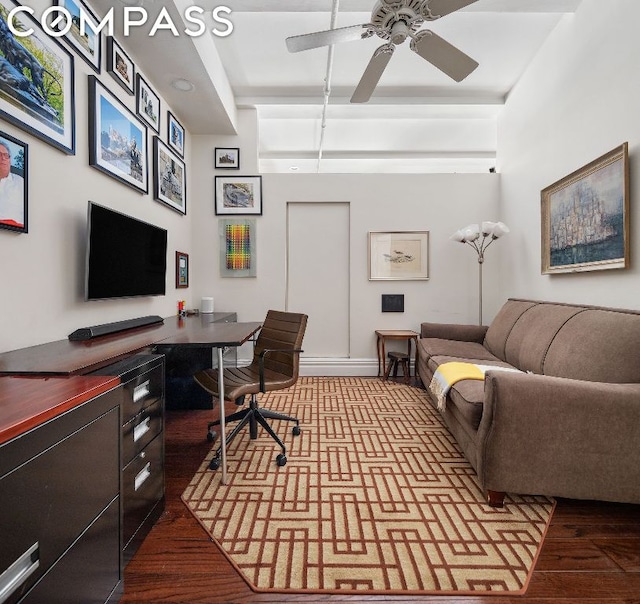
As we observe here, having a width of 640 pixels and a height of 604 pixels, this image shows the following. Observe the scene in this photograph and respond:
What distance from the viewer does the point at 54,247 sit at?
195cm

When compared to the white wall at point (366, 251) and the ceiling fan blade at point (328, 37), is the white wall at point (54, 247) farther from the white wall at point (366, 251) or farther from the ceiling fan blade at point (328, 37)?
the white wall at point (366, 251)

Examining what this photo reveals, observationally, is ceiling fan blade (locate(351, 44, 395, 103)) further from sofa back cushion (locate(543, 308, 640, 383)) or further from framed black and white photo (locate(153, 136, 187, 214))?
sofa back cushion (locate(543, 308, 640, 383))

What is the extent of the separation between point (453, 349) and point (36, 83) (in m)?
3.56

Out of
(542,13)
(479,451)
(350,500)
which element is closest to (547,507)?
(479,451)

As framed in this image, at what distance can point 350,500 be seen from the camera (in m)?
1.85

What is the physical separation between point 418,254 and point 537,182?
146cm

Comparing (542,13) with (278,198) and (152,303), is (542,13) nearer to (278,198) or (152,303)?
(278,198)

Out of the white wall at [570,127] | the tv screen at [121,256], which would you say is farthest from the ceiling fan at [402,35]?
the tv screen at [121,256]

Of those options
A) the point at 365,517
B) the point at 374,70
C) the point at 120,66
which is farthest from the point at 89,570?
the point at 120,66

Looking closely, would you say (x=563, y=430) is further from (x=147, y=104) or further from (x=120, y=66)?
(x=147, y=104)

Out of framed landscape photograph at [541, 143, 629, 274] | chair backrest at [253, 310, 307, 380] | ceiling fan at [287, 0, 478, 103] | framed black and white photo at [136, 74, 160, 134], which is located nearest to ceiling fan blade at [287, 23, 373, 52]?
ceiling fan at [287, 0, 478, 103]

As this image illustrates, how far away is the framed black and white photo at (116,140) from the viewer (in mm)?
2232

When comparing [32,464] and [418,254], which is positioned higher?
[418,254]

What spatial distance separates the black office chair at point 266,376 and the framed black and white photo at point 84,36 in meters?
2.08
